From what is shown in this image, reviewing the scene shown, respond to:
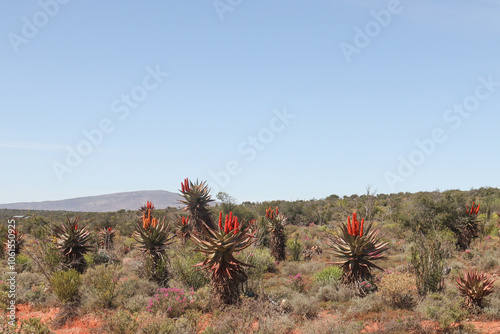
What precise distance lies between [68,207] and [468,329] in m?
218

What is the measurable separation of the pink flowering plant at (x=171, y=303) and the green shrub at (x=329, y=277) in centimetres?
450

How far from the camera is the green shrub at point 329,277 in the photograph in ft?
38.1

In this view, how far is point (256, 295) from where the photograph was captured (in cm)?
1039

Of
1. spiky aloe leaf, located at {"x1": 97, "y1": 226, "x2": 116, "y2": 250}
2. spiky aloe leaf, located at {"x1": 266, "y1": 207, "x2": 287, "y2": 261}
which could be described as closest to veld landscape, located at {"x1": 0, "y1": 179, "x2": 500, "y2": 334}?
spiky aloe leaf, located at {"x1": 266, "y1": 207, "x2": 287, "y2": 261}

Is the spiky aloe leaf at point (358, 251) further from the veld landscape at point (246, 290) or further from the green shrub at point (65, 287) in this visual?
the green shrub at point (65, 287)

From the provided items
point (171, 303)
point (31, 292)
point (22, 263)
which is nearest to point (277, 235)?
point (171, 303)

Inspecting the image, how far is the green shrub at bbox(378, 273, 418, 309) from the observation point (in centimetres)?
941

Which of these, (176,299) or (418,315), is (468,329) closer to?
(418,315)

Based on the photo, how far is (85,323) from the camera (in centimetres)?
953

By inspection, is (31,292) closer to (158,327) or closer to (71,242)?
(71,242)

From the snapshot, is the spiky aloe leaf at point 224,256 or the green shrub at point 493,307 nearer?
the green shrub at point 493,307

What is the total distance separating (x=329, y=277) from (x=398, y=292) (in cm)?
285

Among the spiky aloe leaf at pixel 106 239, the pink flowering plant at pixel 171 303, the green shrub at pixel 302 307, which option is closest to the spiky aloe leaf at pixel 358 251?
the green shrub at pixel 302 307

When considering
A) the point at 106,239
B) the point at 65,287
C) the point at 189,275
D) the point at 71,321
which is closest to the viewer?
the point at 71,321
